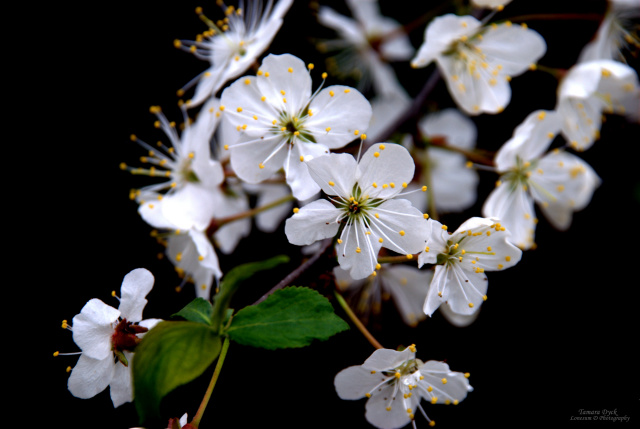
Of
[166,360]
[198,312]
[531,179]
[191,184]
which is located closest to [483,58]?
[531,179]

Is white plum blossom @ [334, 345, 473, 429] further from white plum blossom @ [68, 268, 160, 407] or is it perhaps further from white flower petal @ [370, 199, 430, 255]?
white plum blossom @ [68, 268, 160, 407]

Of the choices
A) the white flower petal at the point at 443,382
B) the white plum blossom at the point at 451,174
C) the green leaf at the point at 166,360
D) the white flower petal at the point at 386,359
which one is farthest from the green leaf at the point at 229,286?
the white plum blossom at the point at 451,174

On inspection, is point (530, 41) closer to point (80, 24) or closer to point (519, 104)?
point (519, 104)

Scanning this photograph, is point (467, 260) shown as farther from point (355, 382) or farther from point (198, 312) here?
point (198, 312)

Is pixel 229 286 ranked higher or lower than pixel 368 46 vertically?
higher

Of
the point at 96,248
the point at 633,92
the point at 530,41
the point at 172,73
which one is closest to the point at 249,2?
the point at 172,73

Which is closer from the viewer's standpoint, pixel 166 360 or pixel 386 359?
pixel 166 360

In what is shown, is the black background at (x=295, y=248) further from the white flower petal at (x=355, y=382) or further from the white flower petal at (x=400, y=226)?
the white flower petal at (x=400, y=226)
